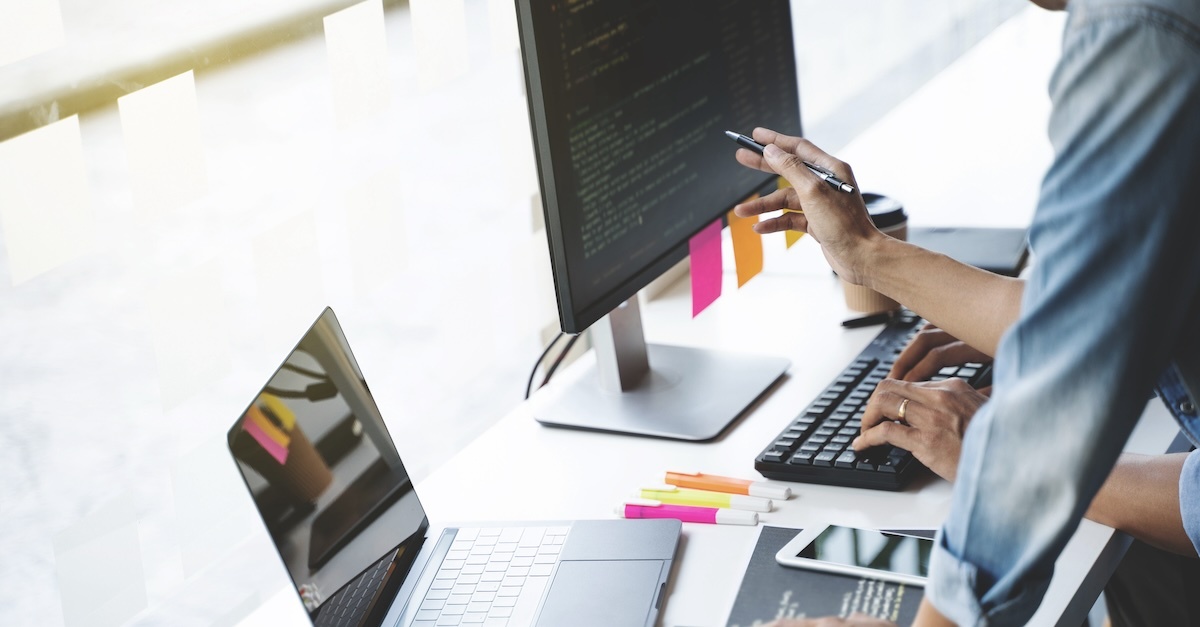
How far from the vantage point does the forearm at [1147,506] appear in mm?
974

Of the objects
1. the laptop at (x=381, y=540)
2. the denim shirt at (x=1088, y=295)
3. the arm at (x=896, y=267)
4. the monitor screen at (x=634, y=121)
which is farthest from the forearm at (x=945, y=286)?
the denim shirt at (x=1088, y=295)

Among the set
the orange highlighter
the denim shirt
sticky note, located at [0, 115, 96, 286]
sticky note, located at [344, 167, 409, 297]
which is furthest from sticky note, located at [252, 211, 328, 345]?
the denim shirt

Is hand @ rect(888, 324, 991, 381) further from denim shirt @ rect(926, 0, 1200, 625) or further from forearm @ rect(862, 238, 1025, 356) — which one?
denim shirt @ rect(926, 0, 1200, 625)

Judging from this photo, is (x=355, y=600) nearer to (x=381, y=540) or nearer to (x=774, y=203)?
→ (x=381, y=540)

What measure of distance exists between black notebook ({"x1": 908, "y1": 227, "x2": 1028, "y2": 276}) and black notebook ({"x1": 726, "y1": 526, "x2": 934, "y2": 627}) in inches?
28.8

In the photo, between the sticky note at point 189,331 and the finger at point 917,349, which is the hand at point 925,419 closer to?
the finger at point 917,349

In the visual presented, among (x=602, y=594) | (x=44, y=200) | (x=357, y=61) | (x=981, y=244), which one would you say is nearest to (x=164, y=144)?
(x=44, y=200)

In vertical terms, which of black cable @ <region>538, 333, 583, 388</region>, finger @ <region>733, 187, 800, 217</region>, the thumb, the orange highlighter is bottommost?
black cable @ <region>538, 333, 583, 388</region>

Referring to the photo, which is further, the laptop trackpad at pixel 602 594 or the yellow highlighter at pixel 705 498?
the yellow highlighter at pixel 705 498

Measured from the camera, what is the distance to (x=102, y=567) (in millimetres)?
1057

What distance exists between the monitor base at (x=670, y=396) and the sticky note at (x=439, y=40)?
388mm

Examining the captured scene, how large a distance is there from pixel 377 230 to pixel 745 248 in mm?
420

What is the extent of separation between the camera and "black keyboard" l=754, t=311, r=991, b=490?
3.49 feet

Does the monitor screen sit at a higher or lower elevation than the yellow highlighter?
higher
